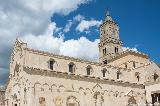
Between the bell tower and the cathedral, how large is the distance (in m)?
6.75

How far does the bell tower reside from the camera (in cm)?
6900

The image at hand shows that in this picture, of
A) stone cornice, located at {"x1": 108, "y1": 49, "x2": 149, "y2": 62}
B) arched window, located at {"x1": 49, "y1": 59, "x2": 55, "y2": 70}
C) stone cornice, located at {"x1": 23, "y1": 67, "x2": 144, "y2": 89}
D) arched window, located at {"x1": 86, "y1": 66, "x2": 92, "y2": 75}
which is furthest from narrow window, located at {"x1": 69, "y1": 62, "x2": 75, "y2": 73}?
stone cornice, located at {"x1": 108, "y1": 49, "x2": 149, "y2": 62}

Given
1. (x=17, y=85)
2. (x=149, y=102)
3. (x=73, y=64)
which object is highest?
(x=73, y=64)

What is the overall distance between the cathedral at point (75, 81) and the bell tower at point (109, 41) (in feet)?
22.2

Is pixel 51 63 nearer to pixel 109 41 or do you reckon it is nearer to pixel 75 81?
pixel 75 81

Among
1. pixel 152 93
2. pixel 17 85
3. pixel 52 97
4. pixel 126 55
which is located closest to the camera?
pixel 52 97

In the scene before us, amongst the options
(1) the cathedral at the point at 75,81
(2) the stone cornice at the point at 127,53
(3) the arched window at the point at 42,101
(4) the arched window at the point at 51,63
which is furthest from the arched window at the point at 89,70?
(2) the stone cornice at the point at 127,53

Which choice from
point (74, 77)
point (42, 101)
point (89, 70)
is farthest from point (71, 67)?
point (42, 101)

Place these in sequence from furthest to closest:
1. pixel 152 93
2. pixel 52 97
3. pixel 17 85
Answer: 1. pixel 152 93
2. pixel 17 85
3. pixel 52 97

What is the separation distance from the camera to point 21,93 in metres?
44.0

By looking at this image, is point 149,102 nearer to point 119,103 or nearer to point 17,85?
point 119,103

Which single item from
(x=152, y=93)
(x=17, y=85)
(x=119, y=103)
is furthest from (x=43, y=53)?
(x=152, y=93)

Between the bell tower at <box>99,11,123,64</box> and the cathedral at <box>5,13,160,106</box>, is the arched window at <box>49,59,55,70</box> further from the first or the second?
the bell tower at <box>99,11,123,64</box>

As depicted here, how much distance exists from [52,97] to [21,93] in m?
4.72
